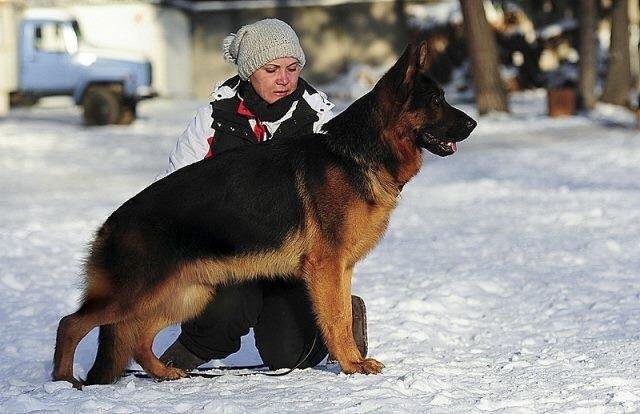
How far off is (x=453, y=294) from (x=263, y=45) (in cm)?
259

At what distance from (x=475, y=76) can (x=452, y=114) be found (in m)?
18.3

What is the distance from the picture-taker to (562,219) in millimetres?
10242

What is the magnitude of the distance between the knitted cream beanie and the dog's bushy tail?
4.56 ft

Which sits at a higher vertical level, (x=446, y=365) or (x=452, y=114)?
(x=452, y=114)

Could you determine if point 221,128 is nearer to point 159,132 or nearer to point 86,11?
point 159,132

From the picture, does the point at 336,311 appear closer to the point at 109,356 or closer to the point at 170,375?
the point at 170,375

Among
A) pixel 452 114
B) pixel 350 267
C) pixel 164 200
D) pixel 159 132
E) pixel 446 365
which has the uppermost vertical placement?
pixel 452 114

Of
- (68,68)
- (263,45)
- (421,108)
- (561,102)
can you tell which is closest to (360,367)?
(421,108)

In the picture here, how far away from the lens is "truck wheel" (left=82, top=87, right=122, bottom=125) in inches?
888

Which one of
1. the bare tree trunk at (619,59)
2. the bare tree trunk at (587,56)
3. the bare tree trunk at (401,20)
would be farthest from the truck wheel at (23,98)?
the bare tree trunk at (401,20)

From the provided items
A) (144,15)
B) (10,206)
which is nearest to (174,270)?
(10,206)

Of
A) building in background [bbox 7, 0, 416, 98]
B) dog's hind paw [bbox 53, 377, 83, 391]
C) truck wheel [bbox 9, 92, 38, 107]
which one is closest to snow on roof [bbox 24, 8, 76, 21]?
truck wheel [bbox 9, 92, 38, 107]

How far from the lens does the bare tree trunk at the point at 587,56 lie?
2327 centimetres

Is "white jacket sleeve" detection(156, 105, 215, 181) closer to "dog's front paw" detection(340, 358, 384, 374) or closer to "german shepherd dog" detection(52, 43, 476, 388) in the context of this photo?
"german shepherd dog" detection(52, 43, 476, 388)
